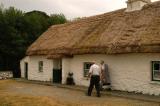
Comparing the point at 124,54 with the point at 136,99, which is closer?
the point at 136,99

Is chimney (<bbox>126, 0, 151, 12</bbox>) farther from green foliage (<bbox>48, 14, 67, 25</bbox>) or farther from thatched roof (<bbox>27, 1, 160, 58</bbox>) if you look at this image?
green foliage (<bbox>48, 14, 67, 25</bbox>)

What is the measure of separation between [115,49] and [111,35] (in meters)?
1.85

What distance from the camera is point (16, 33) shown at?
→ 1489 inches

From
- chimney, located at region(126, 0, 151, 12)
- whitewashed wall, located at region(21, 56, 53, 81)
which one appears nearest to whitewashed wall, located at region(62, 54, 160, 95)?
chimney, located at region(126, 0, 151, 12)

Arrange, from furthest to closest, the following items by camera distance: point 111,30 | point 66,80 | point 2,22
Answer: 1. point 2,22
2. point 66,80
3. point 111,30

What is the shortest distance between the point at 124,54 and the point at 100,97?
3.57 m

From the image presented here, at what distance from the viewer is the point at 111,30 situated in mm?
21484

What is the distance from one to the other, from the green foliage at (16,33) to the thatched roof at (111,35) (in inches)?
367

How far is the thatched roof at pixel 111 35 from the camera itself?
721 inches

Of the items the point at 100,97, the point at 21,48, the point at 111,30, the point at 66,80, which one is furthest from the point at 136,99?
the point at 21,48

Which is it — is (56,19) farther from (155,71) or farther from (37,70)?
(155,71)

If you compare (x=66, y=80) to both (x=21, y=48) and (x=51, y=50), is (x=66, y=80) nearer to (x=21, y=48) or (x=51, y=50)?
(x=51, y=50)

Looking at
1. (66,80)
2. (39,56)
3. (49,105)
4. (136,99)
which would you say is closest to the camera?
(49,105)

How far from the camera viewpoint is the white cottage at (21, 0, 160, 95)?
1805cm
